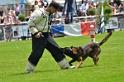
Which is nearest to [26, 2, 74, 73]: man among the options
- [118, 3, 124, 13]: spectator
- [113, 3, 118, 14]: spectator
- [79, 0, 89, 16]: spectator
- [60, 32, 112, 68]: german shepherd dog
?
→ [60, 32, 112, 68]: german shepherd dog

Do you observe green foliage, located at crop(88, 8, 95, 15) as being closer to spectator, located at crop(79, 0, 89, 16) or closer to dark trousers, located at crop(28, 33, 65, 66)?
spectator, located at crop(79, 0, 89, 16)

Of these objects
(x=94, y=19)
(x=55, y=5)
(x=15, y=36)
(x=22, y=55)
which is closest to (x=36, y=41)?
(x=55, y=5)

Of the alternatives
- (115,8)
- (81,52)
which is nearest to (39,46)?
(81,52)

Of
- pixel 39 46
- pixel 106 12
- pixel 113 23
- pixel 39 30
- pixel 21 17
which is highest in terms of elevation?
pixel 39 30

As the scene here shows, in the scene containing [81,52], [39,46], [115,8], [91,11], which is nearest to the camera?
[39,46]

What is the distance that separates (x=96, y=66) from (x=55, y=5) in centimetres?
219

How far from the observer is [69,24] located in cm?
3184

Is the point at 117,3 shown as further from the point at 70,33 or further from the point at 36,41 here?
the point at 36,41

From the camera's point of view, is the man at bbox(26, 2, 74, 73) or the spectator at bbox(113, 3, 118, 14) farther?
the spectator at bbox(113, 3, 118, 14)

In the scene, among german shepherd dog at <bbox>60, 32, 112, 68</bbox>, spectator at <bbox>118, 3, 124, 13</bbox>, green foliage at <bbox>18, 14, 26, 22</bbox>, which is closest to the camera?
german shepherd dog at <bbox>60, 32, 112, 68</bbox>

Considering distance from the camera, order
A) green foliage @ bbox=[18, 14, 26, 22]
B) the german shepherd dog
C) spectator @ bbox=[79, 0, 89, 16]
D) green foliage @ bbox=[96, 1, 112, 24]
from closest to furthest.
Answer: the german shepherd dog → green foliage @ bbox=[18, 14, 26, 22] → green foliage @ bbox=[96, 1, 112, 24] → spectator @ bbox=[79, 0, 89, 16]

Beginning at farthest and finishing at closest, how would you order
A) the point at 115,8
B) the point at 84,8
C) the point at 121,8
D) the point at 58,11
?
the point at 115,8, the point at 121,8, the point at 84,8, the point at 58,11

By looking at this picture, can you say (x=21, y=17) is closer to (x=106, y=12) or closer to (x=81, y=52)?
(x=106, y=12)

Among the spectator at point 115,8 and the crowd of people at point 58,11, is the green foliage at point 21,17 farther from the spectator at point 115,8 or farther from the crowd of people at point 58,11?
the spectator at point 115,8
